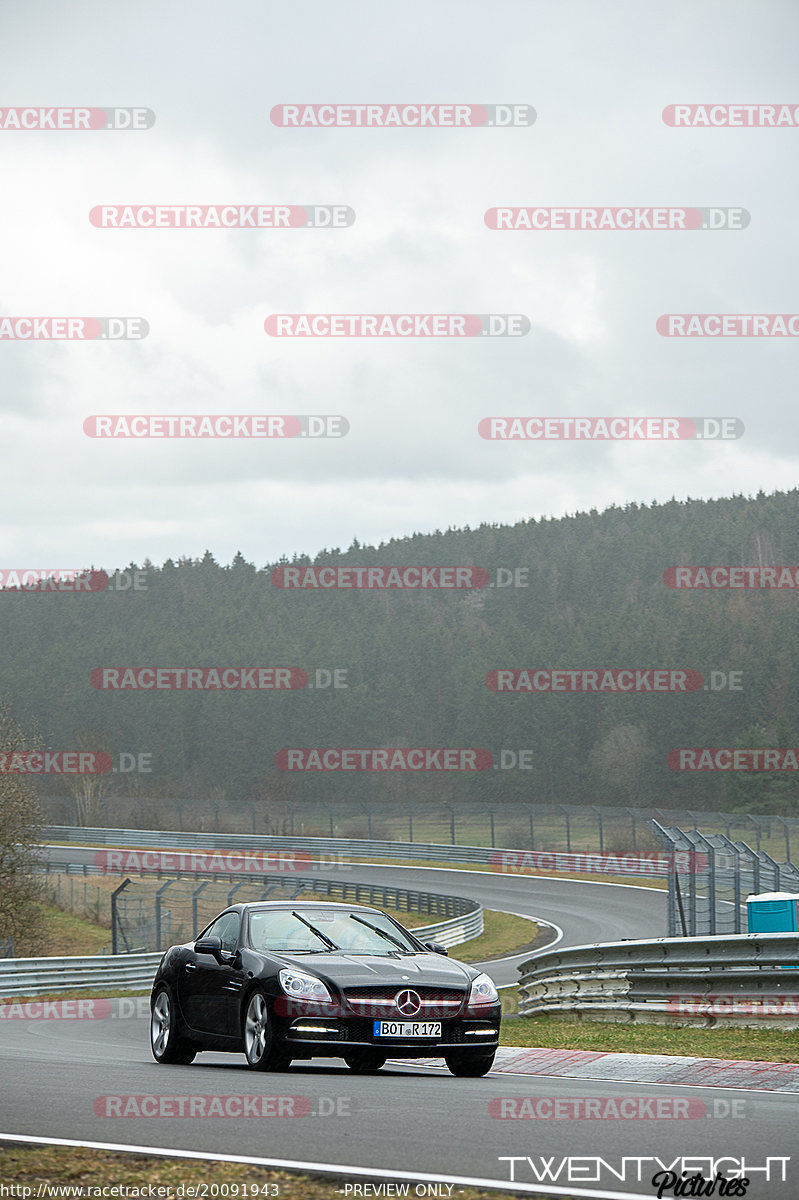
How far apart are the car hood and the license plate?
0.25 metres

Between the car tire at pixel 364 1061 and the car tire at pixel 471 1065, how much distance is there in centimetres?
51

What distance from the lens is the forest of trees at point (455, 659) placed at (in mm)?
88438

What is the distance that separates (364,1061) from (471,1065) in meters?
0.76

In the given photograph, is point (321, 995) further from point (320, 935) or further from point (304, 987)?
point (320, 935)

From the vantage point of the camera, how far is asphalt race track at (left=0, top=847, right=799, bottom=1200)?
5.96m

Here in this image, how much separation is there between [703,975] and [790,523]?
11910 centimetres

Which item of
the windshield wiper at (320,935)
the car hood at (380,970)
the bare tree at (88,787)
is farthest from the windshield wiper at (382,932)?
the bare tree at (88,787)

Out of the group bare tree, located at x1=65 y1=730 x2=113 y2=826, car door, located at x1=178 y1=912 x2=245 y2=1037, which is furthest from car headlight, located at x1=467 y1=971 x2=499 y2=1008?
bare tree, located at x1=65 y1=730 x2=113 y2=826

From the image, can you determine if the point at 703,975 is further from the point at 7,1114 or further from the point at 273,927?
the point at 7,1114

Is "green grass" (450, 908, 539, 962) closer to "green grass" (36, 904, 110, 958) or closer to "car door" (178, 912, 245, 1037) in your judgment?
"green grass" (36, 904, 110, 958)

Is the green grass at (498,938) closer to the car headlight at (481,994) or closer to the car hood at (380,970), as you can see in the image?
the car hood at (380,970)

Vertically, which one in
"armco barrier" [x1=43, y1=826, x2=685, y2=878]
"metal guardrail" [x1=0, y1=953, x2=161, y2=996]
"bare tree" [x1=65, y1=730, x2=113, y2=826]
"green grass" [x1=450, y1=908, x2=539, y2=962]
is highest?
"bare tree" [x1=65, y1=730, x2=113, y2=826]

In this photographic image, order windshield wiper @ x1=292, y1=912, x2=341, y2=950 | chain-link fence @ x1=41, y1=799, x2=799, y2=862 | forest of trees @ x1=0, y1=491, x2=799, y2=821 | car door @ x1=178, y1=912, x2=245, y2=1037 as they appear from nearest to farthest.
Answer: car door @ x1=178, y1=912, x2=245, y2=1037 → windshield wiper @ x1=292, y1=912, x2=341, y2=950 → chain-link fence @ x1=41, y1=799, x2=799, y2=862 → forest of trees @ x1=0, y1=491, x2=799, y2=821

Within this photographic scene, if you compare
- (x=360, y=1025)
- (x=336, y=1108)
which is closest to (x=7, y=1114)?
(x=336, y=1108)
